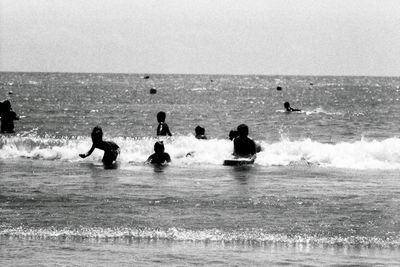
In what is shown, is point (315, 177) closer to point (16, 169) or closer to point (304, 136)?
point (16, 169)

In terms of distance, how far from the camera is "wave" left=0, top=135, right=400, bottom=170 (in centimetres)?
2300

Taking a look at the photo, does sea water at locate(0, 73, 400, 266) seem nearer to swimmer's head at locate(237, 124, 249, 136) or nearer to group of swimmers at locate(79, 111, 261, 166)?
group of swimmers at locate(79, 111, 261, 166)

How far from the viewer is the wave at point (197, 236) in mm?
11125

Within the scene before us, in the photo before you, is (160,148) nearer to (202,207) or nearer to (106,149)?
(106,149)

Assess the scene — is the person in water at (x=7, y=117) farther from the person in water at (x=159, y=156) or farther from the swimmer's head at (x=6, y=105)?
the person in water at (x=159, y=156)

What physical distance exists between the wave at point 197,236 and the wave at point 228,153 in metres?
10.4

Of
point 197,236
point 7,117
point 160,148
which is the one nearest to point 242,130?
point 160,148

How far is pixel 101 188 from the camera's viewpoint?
16.6 metres

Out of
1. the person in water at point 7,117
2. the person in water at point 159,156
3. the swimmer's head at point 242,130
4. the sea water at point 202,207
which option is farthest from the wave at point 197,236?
the person in water at point 7,117

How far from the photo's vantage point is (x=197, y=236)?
11.4 metres

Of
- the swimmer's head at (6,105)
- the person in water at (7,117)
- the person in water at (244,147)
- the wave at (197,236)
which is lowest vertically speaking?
the wave at (197,236)

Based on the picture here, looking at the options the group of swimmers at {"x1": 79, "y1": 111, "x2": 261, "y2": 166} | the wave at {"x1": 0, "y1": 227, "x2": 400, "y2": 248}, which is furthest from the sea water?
the group of swimmers at {"x1": 79, "y1": 111, "x2": 261, "y2": 166}

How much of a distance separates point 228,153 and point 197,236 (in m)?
13.8

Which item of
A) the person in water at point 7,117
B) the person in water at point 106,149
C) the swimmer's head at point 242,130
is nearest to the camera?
the swimmer's head at point 242,130
